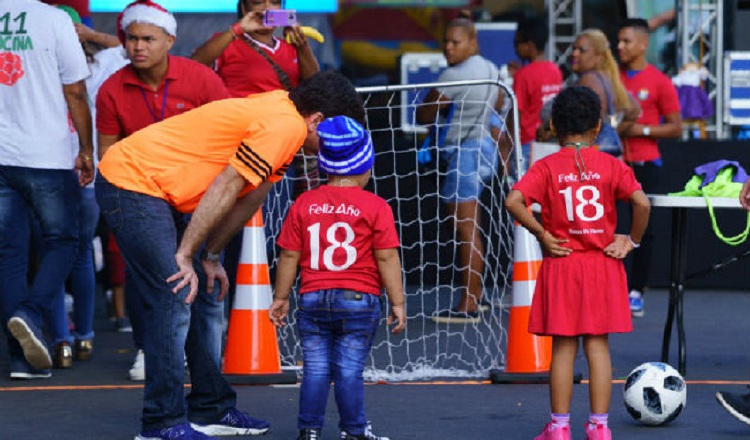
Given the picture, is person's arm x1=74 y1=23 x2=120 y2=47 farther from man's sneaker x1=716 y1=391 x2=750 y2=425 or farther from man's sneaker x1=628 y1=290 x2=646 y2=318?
man's sneaker x1=716 y1=391 x2=750 y2=425

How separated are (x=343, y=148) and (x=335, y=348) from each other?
2.61 feet

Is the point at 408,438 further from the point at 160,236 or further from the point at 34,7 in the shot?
the point at 34,7

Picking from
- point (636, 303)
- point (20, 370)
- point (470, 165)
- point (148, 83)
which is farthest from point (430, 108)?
point (20, 370)

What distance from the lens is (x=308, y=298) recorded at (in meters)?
6.20

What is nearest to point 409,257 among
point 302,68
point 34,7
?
point 302,68

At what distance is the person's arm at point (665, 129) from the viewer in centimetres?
1116

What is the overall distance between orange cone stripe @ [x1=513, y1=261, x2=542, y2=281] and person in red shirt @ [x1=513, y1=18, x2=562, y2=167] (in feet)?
11.0

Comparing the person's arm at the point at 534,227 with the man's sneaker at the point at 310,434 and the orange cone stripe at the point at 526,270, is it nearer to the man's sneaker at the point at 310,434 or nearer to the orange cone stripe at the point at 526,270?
the man's sneaker at the point at 310,434

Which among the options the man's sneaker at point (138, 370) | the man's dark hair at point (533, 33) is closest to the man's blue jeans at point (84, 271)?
the man's sneaker at point (138, 370)

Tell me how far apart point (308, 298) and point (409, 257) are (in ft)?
19.4

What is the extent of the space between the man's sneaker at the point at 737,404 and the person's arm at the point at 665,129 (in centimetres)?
444

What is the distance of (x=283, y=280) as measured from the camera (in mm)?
6281

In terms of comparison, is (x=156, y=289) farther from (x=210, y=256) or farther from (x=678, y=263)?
(x=678, y=263)

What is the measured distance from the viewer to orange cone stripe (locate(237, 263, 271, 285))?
323 inches
